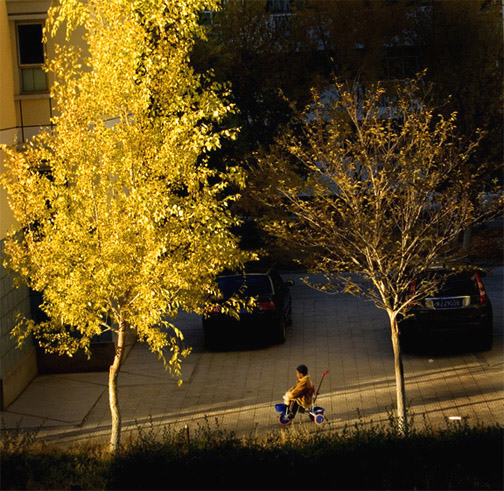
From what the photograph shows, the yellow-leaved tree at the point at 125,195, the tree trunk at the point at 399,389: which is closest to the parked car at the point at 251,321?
the tree trunk at the point at 399,389

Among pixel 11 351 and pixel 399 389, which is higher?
pixel 11 351

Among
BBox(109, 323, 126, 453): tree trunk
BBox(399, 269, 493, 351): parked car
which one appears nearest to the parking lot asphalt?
BBox(399, 269, 493, 351): parked car

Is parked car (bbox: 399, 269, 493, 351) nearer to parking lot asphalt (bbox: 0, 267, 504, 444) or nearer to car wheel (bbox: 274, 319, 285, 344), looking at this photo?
parking lot asphalt (bbox: 0, 267, 504, 444)

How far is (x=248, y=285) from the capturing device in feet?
61.5

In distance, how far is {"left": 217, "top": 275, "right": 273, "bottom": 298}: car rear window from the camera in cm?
1852

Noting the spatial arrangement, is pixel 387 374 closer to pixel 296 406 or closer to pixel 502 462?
pixel 296 406

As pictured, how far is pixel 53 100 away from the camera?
16297 mm

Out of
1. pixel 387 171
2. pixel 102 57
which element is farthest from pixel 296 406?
pixel 102 57

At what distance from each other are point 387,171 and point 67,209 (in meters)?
5.24

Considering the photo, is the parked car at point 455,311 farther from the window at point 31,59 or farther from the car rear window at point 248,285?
the window at point 31,59

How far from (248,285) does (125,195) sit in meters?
7.34

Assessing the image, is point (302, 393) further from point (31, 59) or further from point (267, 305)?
point (31, 59)

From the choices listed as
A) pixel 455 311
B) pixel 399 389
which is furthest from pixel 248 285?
pixel 399 389

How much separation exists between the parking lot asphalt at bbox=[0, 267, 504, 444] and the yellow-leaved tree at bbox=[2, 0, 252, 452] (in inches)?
90.2
